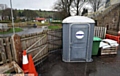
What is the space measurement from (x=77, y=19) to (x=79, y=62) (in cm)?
209

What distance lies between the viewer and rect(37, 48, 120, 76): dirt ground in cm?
347

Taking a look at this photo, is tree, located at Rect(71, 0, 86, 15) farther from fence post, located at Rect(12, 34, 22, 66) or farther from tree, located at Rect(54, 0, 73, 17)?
fence post, located at Rect(12, 34, 22, 66)

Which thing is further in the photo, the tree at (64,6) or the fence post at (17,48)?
the tree at (64,6)

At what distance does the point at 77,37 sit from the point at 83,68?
4.57 feet

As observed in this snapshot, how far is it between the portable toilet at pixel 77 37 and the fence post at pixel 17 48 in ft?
6.70

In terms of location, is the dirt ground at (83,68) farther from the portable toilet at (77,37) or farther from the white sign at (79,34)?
the white sign at (79,34)

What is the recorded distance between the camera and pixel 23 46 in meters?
3.46

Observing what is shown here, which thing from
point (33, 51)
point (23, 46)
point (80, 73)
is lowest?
point (80, 73)

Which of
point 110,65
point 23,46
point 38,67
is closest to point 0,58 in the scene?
point 23,46

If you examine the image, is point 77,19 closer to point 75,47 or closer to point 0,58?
Result: point 75,47

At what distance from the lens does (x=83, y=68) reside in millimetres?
3820

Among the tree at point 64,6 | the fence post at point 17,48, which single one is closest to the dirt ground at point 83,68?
the fence post at point 17,48

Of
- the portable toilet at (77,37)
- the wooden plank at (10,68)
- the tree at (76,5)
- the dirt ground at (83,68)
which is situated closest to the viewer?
the wooden plank at (10,68)

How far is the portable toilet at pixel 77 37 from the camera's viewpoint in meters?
4.02
